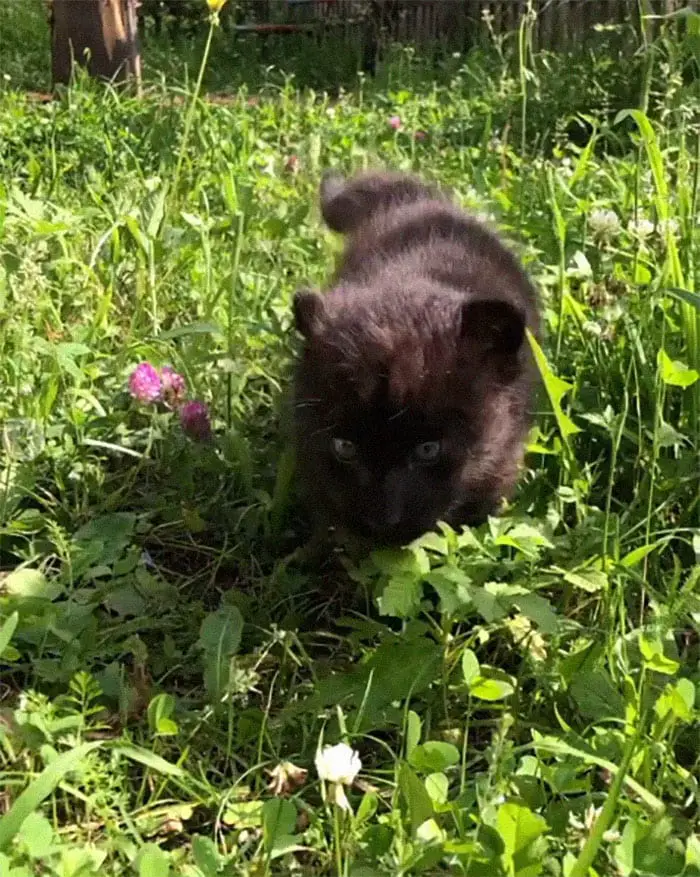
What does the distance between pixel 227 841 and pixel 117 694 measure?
35cm

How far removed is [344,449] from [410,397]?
15 cm

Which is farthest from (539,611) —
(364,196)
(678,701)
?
(364,196)

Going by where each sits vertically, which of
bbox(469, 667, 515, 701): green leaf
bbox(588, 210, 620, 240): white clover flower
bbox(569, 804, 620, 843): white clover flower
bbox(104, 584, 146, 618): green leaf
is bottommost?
bbox(104, 584, 146, 618): green leaf

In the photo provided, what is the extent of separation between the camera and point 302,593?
199 cm

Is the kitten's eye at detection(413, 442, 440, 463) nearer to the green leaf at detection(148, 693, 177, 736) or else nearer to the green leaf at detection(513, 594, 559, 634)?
the green leaf at detection(513, 594, 559, 634)

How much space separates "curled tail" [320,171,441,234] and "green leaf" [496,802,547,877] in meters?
1.83

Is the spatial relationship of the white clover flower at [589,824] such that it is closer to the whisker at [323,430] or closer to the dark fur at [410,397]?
the dark fur at [410,397]

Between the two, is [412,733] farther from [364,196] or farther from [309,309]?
[364,196]

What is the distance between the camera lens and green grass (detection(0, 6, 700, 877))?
1381mm

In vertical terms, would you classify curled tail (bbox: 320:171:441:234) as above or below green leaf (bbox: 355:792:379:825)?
above

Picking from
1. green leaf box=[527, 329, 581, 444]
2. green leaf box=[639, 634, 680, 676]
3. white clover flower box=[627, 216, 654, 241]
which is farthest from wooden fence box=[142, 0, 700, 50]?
green leaf box=[639, 634, 680, 676]

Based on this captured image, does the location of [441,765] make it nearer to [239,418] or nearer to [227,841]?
[227,841]

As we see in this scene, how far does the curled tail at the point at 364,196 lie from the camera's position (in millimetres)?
2820

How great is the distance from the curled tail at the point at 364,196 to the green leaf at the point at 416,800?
1.75 meters
